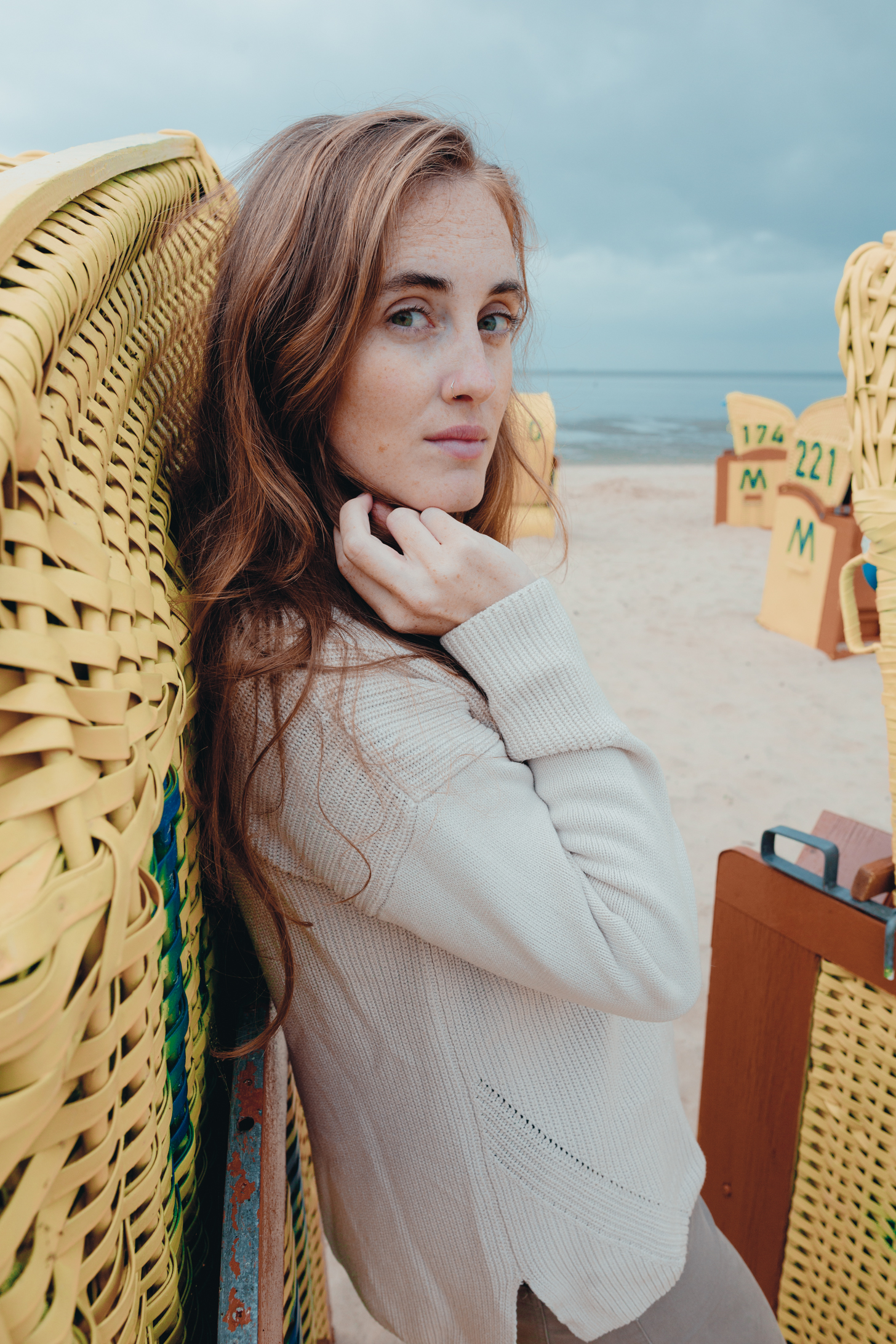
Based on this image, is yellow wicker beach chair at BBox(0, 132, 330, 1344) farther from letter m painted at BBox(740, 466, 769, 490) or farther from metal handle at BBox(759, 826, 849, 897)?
letter m painted at BBox(740, 466, 769, 490)

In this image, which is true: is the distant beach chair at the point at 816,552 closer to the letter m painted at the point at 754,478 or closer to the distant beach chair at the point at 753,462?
the distant beach chair at the point at 753,462

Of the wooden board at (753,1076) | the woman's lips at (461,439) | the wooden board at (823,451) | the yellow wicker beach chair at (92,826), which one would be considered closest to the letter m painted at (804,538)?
the wooden board at (823,451)

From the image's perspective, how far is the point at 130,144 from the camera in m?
0.94

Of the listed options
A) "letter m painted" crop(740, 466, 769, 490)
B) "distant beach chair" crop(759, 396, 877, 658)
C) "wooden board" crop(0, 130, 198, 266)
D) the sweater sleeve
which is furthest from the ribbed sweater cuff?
"letter m painted" crop(740, 466, 769, 490)

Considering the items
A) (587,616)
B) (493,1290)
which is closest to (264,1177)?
(493,1290)

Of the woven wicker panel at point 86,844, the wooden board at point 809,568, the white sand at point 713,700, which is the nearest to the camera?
the woven wicker panel at point 86,844

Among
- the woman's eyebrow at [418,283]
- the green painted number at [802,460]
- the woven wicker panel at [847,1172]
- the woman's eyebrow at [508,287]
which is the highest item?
the green painted number at [802,460]

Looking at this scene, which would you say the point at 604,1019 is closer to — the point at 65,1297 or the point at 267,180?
the point at 65,1297

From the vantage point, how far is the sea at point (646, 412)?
23.8 m

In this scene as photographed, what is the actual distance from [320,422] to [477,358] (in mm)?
220

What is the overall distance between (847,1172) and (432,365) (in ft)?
5.11

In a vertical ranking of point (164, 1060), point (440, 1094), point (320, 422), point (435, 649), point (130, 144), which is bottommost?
point (440, 1094)

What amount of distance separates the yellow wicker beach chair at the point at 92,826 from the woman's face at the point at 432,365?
286 millimetres

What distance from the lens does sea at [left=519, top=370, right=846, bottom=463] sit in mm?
Answer: 23781
